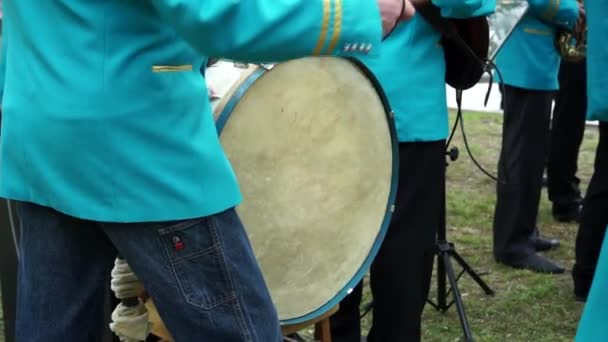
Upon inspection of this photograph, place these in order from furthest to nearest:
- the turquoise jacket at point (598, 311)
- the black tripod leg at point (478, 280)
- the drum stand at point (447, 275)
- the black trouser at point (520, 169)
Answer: the black trouser at point (520, 169) < the black tripod leg at point (478, 280) < the drum stand at point (447, 275) < the turquoise jacket at point (598, 311)

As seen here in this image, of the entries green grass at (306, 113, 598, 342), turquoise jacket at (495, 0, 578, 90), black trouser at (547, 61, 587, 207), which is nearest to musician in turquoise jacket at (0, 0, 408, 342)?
green grass at (306, 113, 598, 342)

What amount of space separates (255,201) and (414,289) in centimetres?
84

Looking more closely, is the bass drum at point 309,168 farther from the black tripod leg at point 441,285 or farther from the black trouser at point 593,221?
the black trouser at point 593,221

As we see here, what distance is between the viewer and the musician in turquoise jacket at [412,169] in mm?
2666

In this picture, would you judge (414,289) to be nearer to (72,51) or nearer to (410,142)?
(410,142)

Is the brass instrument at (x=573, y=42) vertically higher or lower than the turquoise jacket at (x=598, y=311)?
higher

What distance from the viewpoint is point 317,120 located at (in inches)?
90.5

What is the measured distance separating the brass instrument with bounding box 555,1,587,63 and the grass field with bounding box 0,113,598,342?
1.02 meters

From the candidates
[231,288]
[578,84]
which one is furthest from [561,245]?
[231,288]

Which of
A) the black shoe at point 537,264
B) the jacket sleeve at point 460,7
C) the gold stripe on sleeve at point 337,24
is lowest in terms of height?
the black shoe at point 537,264

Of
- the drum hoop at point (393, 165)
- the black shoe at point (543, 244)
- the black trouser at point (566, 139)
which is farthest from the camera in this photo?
the black trouser at point (566, 139)

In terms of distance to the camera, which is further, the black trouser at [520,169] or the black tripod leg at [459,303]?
the black trouser at [520,169]

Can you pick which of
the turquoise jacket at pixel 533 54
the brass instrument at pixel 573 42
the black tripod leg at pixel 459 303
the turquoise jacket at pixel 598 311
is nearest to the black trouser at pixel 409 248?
the black tripod leg at pixel 459 303

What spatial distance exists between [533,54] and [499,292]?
1.06 meters
